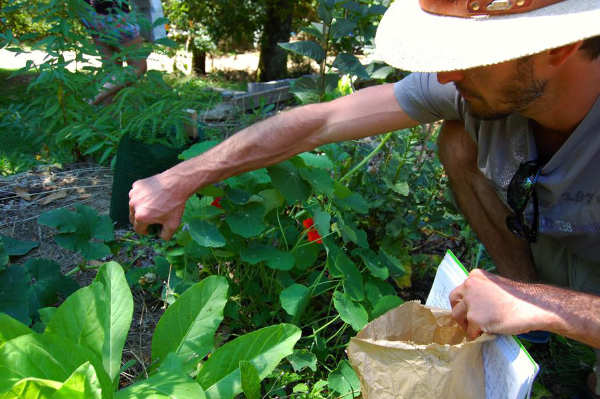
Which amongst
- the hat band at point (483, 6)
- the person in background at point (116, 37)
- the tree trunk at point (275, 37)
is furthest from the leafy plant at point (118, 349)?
the tree trunk at point (275, 37)

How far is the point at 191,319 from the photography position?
1388 millimetres

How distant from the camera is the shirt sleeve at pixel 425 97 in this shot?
5.05 feet

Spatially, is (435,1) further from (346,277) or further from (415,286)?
(415,286)

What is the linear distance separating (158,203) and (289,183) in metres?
0.38

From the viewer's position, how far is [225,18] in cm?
600

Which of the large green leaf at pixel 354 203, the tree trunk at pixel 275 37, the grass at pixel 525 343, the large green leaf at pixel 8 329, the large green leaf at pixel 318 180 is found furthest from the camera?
the tree trunk at pixel 275 37

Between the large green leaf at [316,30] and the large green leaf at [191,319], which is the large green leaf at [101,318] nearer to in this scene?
the large green leaf at [191,319]

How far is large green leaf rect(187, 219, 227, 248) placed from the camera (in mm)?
1393

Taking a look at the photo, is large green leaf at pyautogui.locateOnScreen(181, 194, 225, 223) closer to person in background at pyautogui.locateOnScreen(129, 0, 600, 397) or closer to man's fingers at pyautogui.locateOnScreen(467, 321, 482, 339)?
person in background at pyautogui.locateOnScreen(129, 0, 600, 397)

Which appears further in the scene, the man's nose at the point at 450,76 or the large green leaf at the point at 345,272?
the large green leaf at the point at 345,272

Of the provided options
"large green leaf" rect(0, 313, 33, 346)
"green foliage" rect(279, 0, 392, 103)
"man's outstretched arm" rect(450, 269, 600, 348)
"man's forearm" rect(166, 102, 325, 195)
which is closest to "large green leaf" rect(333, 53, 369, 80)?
"green foliage" rect(279, 0, 392, 103)

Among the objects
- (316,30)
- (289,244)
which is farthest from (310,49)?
(289,244)

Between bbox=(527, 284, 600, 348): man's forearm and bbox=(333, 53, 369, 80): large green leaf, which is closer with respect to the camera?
bbox=(527, 284, 600, 348): man's forearm

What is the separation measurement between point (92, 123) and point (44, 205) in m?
0.49
